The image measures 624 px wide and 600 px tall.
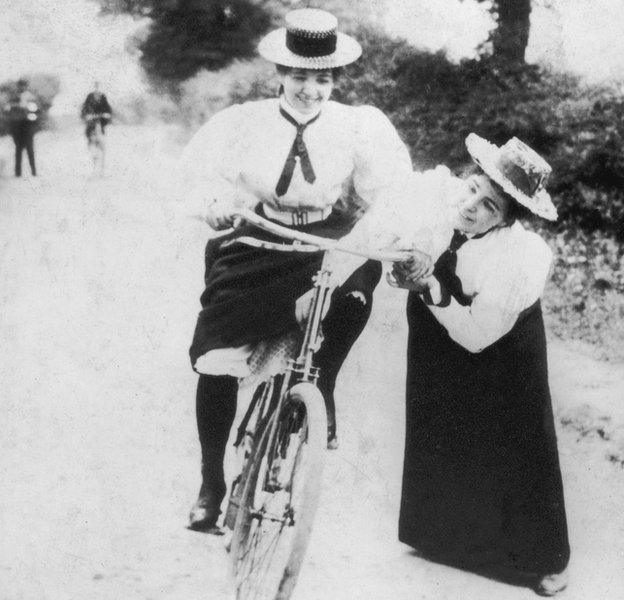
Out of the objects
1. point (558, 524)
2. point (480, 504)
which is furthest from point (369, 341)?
point (558, 524)

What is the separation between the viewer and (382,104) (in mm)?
4406

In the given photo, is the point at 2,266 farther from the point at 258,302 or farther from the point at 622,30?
the point at 622,30

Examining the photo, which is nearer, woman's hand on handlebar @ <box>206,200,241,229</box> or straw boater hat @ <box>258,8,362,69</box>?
woman's hand on handlebar @ <box>206,200,241,229</box>

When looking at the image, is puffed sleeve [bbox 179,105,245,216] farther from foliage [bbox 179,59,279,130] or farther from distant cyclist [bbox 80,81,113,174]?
distant cyclist [bbox 80,81,113,174]

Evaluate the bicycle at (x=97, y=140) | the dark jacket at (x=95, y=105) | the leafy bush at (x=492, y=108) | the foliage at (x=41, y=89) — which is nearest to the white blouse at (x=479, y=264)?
the leafy bush at (x=492, y=108)

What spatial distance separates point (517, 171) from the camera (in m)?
3.42

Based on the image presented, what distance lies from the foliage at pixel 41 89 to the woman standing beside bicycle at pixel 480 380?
1754 millimetres

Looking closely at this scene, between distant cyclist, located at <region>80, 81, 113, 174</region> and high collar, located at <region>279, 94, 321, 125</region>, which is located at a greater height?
high collar, located at <region>279, 94, 321, 125</region>

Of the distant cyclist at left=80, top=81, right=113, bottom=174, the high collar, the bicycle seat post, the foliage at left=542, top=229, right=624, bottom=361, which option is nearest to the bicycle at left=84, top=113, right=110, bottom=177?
the distant cyclist at left=80, top=81, right=113, bottom=174

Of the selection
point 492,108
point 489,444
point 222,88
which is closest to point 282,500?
point 489,444

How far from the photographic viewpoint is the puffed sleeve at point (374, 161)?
3.78m

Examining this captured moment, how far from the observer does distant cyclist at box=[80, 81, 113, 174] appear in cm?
434

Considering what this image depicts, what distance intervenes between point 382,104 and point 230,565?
7.42 feet

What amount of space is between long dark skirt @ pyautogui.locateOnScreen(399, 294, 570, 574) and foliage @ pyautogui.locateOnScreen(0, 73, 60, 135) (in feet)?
6.86
